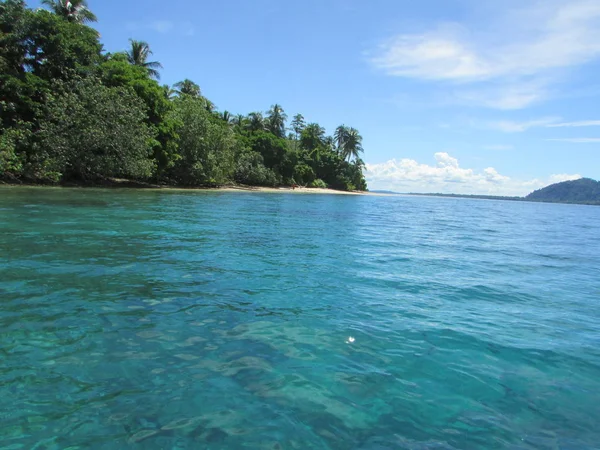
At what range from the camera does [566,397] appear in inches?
168

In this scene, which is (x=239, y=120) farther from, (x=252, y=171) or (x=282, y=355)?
(x=282, y=355)

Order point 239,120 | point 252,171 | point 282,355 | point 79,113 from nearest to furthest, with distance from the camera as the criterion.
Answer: point 282,355, point 79,113, point 252,171, point 239,120

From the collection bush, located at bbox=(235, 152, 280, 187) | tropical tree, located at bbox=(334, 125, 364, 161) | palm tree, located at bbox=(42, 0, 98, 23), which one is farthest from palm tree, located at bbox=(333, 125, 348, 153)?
palm tree, located at bbox=(42, 0, 98, 23)

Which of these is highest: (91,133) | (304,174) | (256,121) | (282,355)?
(256,121)

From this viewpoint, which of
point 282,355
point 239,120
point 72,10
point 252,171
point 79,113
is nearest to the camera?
point 282,355

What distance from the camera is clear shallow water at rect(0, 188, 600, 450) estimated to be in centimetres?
338

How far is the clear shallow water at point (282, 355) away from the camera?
338 cm

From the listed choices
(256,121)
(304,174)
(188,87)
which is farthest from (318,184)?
(188,87)

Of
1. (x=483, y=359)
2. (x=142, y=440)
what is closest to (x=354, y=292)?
(x=483, y=359)

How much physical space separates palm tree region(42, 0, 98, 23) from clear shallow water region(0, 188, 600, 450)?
40.0 m

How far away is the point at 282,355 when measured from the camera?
15.6ft

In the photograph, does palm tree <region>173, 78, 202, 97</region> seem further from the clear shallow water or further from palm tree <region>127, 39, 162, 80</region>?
the clear shallow water

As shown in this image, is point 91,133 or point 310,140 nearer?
point 91,133

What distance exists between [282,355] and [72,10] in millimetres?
49256
